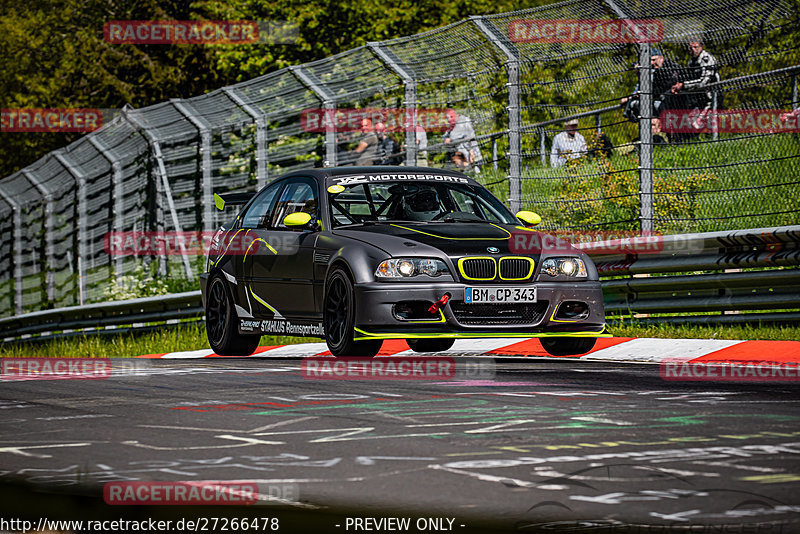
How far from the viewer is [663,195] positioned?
42.9 feet

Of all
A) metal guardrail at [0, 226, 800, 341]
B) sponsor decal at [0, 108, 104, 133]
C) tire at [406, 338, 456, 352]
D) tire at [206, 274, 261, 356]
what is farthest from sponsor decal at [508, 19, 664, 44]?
sponsor decal at [0, 108, 104, 133]

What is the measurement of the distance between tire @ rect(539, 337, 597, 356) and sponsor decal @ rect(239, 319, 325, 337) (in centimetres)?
184

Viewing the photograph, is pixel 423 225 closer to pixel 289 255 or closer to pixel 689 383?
pixel 289 255

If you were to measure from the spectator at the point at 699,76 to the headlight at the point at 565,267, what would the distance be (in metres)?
2.90

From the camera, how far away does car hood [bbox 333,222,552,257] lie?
10.1m

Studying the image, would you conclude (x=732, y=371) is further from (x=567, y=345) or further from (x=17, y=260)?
(x=17, y=260)

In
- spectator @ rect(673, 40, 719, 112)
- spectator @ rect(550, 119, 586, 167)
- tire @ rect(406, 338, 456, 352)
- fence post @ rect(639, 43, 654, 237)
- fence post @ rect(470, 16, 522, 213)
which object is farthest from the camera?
fence post @ rect(470, 16, 522, 213)

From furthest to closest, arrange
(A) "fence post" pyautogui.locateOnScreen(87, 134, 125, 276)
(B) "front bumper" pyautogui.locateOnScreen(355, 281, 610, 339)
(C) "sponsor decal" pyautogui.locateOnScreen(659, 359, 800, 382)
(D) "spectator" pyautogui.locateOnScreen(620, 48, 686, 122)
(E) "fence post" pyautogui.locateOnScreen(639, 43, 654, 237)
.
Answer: (A) "fence post" pyautogui.locateOnScreen(87, 134, 125, 276), (D) "spectator" pyautogui.locateOnScreen(620, 48, 686, 122), (E) "fence post" pyautogui.locateOnScreen(639, 43, 654, 237), (B) "front bumper" pyautogui.locateOnScreen(355, 281, 610, 339), (C) "sponsor decal" pyautogui.locateOnScreen(659, 359, 800, 382)

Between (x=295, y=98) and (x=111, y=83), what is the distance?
81.1 feet

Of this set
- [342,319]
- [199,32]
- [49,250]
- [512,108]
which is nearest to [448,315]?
[342,319]

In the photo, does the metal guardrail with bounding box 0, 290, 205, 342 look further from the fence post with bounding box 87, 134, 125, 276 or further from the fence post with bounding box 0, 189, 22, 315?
the fence post with bounding box 0, 189, 22, 315

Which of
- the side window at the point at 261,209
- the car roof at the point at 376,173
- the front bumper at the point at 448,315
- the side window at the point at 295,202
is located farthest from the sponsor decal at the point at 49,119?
the front bumper at the point at 448,315

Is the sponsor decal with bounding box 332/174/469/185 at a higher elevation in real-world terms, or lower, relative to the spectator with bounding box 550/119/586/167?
lower

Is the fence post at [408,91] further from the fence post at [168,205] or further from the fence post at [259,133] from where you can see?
the fence post at [168,205]
